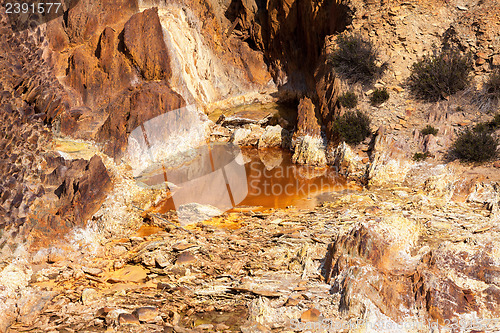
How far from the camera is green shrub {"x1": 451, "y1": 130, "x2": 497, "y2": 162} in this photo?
32.7 ft

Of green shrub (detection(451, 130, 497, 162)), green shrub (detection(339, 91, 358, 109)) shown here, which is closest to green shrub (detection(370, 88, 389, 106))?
green shrub (detection(339, 91, 358, 109))

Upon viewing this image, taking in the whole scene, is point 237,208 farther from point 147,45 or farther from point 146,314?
point 147,45

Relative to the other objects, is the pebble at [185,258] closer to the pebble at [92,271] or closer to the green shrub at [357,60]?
the pebble at [92,271]

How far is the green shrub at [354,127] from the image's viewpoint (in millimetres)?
11508

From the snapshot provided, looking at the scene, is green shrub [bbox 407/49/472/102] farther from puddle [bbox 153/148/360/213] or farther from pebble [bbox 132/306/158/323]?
pebble [bbox 132/306/158/323]

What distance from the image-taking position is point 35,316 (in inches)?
243

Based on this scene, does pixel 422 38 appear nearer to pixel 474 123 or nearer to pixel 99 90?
pixel 474 123

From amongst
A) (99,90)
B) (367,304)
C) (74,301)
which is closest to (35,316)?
(74,301)

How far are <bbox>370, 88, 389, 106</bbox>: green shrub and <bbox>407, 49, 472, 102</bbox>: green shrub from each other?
27.2 inches

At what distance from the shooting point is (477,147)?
395 inches

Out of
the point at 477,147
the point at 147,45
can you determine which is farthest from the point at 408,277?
the point at 147,45

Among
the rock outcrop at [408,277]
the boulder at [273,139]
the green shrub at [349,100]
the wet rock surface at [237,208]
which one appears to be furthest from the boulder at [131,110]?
the rock outcrop at [408,277]

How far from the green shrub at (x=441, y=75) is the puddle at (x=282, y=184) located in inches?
117

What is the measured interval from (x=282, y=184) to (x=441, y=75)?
464 centimetres
